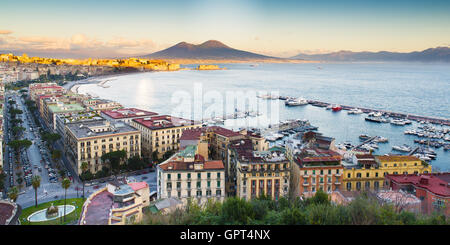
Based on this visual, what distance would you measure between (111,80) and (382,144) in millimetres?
31910

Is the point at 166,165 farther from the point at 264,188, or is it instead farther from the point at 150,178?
the point at 150,178

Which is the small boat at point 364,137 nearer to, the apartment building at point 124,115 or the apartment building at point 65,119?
the apartment building at point 124,115

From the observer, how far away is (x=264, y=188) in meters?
6.05

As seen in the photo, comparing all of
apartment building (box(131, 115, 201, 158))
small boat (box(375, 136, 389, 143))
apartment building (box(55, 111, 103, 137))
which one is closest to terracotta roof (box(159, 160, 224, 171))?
apartment building (box(131, 115, 201, 158))

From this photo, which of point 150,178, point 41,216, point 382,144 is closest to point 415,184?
point 150,178

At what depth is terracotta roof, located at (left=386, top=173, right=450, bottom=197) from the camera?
4.77 metres

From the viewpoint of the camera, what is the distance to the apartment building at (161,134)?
9.75 metres

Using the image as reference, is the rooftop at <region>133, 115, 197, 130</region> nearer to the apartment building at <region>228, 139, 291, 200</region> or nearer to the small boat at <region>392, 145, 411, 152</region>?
the apartment building at <region>228, 139, 291, 200</region>

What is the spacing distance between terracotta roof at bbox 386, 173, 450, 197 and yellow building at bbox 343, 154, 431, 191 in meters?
0.47

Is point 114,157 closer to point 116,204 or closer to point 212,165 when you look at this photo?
point 212,165

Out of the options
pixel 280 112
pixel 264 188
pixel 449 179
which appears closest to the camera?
pixel 449 179

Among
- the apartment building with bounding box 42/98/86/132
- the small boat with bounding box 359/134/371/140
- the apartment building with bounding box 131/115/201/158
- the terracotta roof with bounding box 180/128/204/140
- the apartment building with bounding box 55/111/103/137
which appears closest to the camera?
the terracotta roof with bounding box 180/128/204/140

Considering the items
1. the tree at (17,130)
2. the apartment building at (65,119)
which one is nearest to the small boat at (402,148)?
the apartment building at (65,119)
